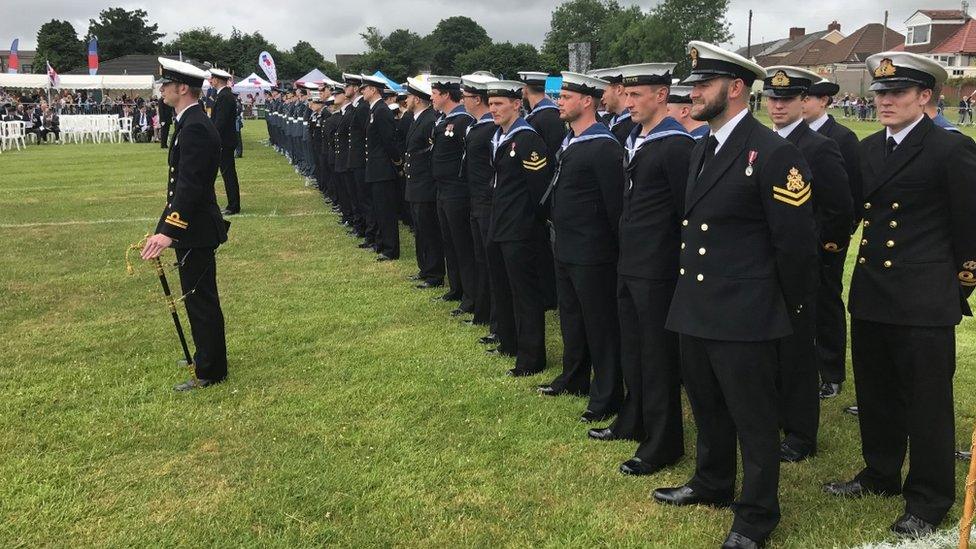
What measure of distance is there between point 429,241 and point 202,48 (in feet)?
260

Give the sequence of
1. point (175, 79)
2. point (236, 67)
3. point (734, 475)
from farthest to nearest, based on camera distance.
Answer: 1. point (236, 67)
2. point (175, 79)
3. point (734, 475)

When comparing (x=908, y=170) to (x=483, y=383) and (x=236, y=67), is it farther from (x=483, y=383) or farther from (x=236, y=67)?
(x=236, y=67)

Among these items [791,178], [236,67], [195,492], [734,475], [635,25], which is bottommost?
[195,492]

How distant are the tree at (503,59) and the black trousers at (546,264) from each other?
76.1 m

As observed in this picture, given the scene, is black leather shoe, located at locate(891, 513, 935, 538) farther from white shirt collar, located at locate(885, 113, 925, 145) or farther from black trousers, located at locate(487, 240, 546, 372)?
black trousers, located at locate(487, 240, 546, 372)

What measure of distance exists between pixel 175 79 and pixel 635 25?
295 feet

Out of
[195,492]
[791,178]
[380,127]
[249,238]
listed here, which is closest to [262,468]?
[195,492]

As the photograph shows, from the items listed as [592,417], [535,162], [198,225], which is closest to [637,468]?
[592,417]

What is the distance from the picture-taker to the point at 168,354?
20.5ft

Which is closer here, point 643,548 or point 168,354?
point 643,548

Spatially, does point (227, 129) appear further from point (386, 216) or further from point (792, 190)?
point (792, 190)

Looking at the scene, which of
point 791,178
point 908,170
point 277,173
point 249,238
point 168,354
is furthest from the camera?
point 277,173

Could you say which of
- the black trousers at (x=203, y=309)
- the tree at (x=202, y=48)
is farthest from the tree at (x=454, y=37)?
the black trousers at (x=203, y=309)

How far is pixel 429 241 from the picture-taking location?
28.3ft
